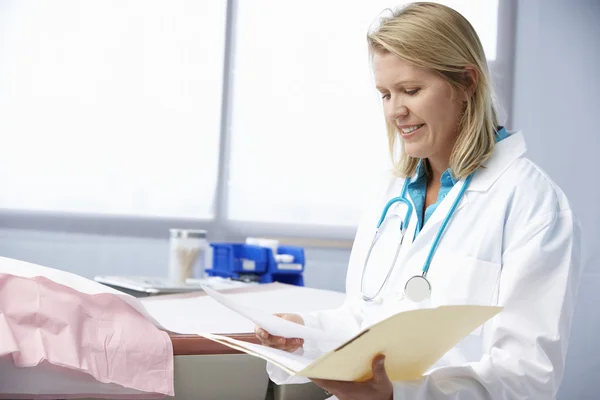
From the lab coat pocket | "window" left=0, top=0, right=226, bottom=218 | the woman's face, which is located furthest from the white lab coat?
"window" left=0, top=0, right=226, bottom=218

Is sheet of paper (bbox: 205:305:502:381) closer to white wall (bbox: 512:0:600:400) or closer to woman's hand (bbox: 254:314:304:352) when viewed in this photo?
woman's hand (bbox: 254:314:304:352)

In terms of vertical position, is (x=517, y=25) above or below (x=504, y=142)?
above

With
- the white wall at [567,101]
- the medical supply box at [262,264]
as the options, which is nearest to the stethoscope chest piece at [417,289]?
the medical supply box at [262,264]

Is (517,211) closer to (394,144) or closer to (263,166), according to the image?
(394,144)

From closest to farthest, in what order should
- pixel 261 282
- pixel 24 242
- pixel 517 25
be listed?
pixel 261 282 < pixel 24 242 < pixel 517 25

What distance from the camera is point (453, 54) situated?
135 cm

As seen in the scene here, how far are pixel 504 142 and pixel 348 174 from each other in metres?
2.25

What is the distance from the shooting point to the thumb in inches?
38.4

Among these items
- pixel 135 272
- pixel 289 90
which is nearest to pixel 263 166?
pixel 289 90

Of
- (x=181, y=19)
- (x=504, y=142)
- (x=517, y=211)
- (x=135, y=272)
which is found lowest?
(x=135, y=272)

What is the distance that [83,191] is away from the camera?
336 centimetres

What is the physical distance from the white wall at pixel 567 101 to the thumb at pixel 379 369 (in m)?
3.06

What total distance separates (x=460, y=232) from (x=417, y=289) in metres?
0.13

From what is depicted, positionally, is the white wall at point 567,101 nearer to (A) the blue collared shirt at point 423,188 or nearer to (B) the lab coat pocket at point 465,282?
(A) the blue collared shirt at point 423,188
